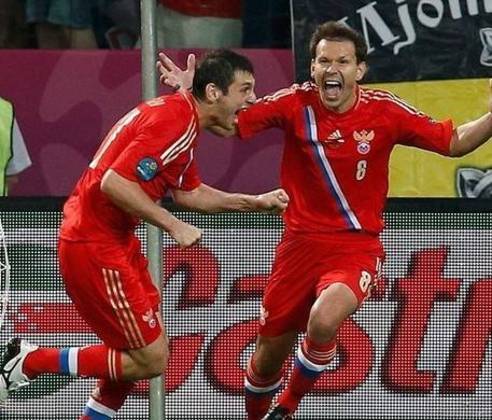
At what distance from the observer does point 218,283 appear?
1180 cm

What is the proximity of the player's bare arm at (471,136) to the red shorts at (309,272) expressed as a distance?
581 mm

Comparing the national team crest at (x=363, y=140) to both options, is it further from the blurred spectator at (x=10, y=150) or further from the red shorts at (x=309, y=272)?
the blurred spectator at (x=10, y=150)

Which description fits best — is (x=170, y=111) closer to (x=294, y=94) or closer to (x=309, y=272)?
(x=294, y=94)

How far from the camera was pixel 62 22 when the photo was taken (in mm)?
12648

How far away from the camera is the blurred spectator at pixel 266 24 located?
41.2ft

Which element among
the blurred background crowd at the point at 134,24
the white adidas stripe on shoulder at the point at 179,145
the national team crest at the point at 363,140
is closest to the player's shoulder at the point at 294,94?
the national team crest at the point at 363,140

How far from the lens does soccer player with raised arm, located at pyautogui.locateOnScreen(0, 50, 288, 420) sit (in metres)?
10.2

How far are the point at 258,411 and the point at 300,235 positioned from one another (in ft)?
2.94

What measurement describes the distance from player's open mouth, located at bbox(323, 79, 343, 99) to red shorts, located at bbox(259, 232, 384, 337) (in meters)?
0.64

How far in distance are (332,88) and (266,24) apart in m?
1.73

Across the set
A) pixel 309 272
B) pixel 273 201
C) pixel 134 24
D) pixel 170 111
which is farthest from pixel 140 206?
pixel 134 24

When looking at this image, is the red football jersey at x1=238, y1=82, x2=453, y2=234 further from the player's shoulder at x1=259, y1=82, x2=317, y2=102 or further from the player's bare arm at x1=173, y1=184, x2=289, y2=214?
the player's bare arm at x1=173, y1=184, x2=289, y2=214

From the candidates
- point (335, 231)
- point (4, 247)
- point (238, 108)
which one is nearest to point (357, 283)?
point (335, 231)

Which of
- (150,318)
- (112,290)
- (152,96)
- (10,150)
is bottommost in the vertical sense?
(150,318)
